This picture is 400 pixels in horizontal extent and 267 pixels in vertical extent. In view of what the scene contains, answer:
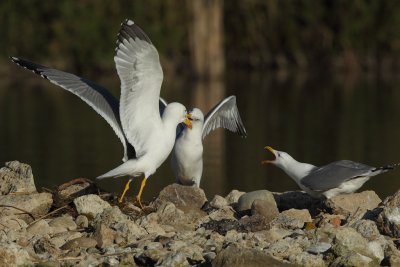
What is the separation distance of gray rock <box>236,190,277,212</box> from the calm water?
2.13m

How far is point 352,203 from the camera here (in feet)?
27.4

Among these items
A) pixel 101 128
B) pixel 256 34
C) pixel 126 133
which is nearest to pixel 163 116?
pixel 126 133

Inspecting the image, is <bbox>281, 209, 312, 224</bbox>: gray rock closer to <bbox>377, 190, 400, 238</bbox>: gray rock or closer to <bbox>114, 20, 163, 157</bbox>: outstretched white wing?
<bbox>377, 190, 400, 238</bbox>: gray rock

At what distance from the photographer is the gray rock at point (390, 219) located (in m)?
7.45

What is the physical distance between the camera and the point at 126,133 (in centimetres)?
892

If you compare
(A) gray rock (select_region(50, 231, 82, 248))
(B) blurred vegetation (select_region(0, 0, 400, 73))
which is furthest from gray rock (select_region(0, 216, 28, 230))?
(B) blurred vegetation (select_region(0, 0, 400, 73))

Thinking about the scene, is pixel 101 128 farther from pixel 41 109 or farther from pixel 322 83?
pixel 322 83

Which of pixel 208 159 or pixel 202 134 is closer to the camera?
pixel 202 134

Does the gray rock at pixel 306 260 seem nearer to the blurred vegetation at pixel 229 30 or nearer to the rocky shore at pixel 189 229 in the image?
the rocky shore at pixel 189 229

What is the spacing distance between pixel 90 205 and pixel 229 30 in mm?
24682

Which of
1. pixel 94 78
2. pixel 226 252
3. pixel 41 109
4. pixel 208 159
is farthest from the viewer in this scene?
pixel 94 78

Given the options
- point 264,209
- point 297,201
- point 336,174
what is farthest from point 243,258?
point 297,201

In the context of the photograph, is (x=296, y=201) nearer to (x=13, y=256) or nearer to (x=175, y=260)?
(x=175, y=260)

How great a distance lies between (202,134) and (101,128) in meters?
8.27
